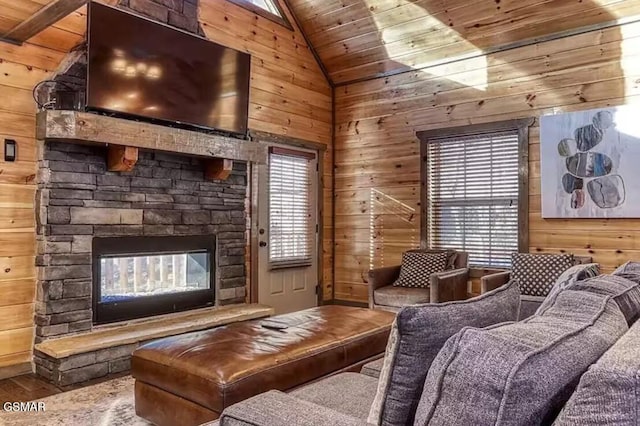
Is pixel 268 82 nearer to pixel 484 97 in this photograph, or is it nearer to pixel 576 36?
pixel 484 97

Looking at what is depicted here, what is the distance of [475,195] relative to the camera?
207 inches

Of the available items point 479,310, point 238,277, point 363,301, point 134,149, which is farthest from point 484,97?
point 479,310

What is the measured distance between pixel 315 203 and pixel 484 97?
7.55 ft

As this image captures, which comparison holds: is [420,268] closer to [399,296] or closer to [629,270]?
[399,296]

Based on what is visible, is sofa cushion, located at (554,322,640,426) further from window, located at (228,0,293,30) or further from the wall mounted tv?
window, located at (228,0,293,30)

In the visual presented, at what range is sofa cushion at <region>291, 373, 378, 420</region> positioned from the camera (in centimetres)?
183

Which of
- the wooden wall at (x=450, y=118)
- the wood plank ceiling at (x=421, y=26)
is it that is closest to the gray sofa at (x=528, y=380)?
the wooden wall at (x=450, y=118)

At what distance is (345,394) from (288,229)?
3.88 meters

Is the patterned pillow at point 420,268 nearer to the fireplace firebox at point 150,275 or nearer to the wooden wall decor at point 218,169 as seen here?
the fireplace firebox at point 150,275

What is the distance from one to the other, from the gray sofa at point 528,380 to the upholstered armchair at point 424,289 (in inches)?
118

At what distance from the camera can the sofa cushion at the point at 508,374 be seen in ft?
3.14

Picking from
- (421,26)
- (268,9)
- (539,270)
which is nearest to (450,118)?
(421,26)

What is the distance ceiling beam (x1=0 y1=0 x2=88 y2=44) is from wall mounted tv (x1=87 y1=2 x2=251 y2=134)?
0.36m

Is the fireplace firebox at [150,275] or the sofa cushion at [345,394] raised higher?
the fireplace firebox at [150,275]
